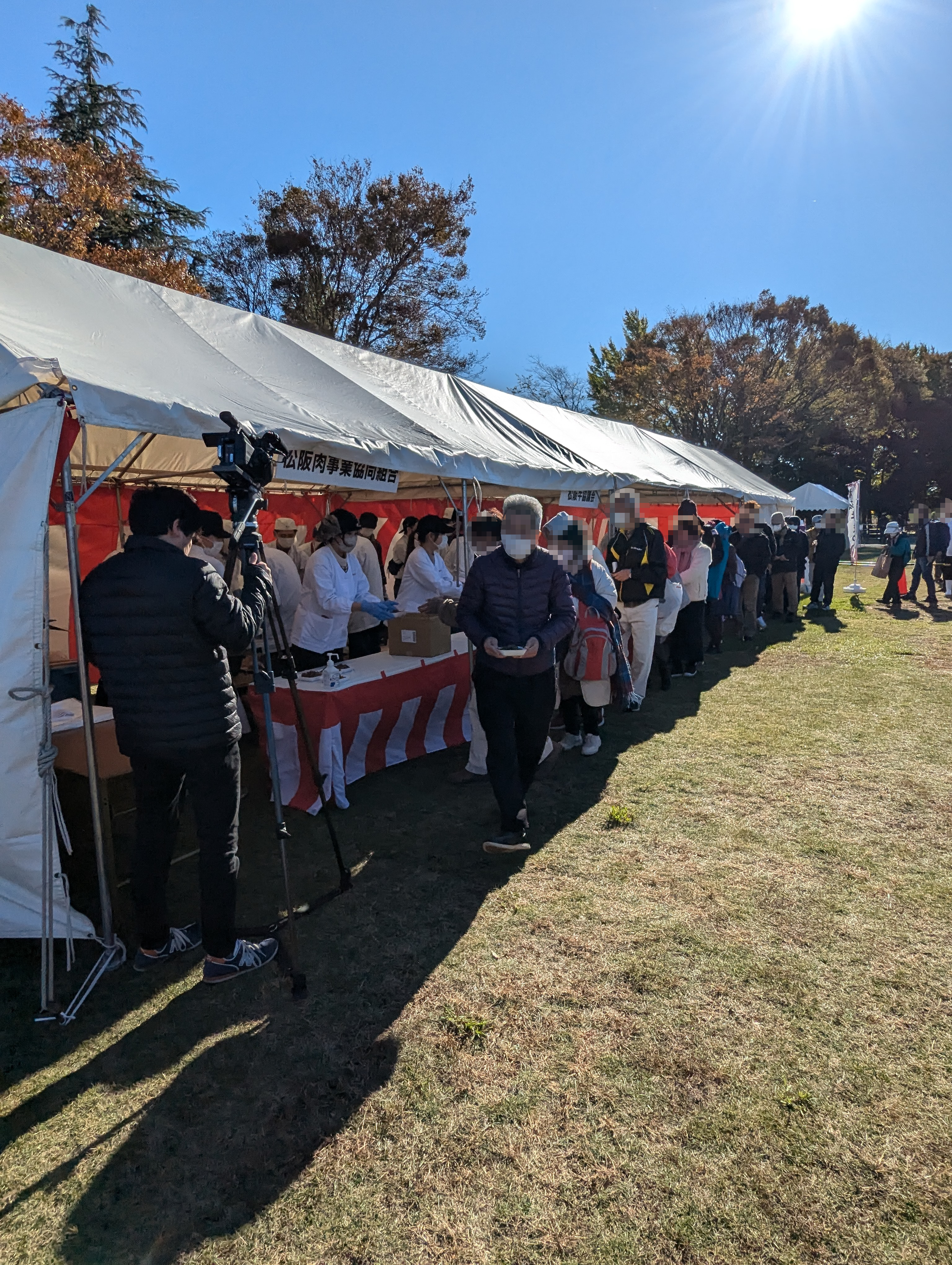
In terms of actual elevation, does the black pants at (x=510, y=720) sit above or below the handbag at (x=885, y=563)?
below

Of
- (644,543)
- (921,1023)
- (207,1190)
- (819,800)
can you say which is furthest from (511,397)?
(207,1190)

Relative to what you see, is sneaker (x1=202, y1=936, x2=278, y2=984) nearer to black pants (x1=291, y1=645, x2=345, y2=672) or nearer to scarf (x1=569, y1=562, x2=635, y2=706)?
black pants (x1=291, y1=645, x2=345, y2=672)

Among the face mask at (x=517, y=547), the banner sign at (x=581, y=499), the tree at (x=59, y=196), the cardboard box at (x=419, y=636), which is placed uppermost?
the tree at (x=59, y=196)

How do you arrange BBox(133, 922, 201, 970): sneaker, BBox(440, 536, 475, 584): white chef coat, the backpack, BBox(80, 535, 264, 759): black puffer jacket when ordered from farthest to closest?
BBox(440, 536, 475, 584): white chef coat
the backpack
BBox(133, 922, 201, 970): sneaker
BBox(80, 535, 264, 759): black puffer jacket

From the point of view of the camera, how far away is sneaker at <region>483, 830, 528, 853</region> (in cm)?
382

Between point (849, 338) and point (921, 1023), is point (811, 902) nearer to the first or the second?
point (921, 1023)

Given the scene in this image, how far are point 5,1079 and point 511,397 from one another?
332 inches

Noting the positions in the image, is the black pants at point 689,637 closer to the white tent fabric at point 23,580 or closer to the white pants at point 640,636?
the white pants at point 640,636

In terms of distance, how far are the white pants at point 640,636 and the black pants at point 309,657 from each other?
2.75 metres

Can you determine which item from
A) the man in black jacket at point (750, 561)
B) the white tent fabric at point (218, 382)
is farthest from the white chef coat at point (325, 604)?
the man in black jacket at point (750, 561)

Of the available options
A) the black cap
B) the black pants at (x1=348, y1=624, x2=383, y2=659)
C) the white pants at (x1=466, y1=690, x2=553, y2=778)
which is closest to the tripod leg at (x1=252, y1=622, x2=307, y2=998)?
the white pants at (x1=466, y1=690, x2=553, y2=778)

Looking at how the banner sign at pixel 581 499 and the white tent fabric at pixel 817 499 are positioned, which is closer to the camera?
the banner sign at pixel 581 499

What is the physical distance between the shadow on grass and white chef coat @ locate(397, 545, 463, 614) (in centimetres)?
232

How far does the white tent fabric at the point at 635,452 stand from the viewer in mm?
8359
